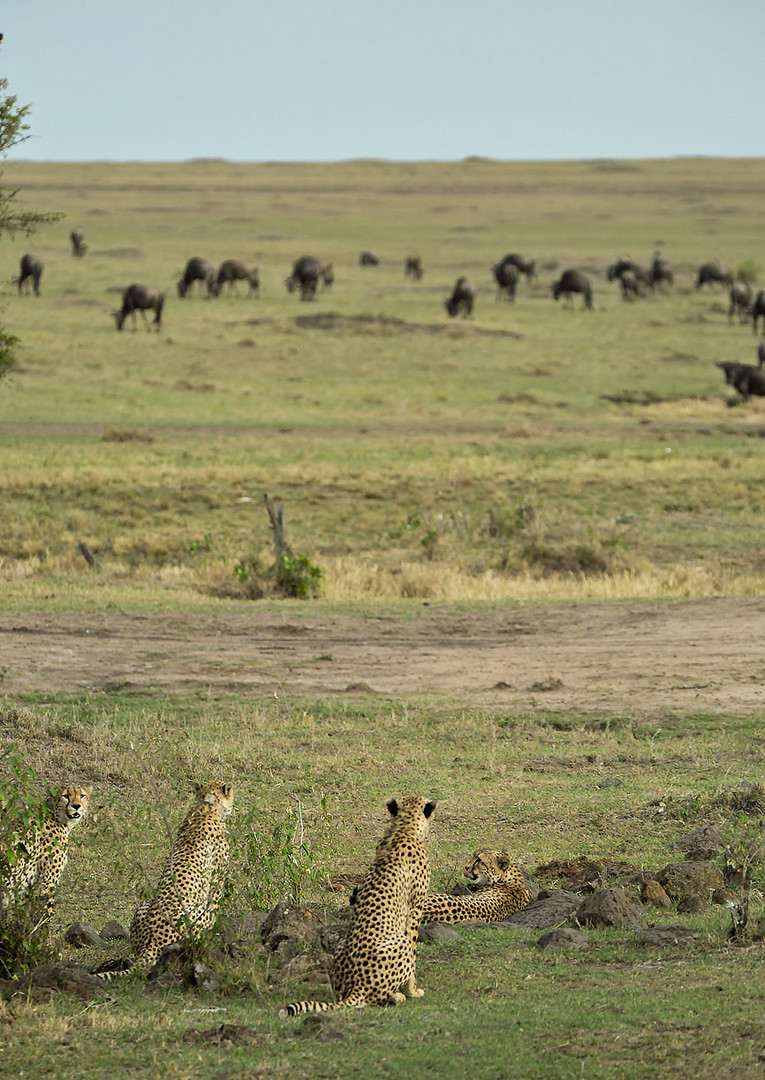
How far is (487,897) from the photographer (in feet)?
25.2

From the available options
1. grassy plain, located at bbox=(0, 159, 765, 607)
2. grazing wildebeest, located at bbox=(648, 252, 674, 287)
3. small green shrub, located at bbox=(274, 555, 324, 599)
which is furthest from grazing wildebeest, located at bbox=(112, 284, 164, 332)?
grazing wildebeest, located at bbox=(648, 252, 674, 287)

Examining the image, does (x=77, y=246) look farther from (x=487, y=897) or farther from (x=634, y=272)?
(x=487, y=897)

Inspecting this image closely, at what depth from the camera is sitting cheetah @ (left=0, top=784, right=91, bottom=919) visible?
23.1ft

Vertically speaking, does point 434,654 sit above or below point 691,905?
below

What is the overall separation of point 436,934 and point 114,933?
1672 mm

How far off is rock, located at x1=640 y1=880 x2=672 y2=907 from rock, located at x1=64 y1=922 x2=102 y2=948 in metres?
2.87

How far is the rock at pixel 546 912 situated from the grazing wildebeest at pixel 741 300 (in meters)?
43.9

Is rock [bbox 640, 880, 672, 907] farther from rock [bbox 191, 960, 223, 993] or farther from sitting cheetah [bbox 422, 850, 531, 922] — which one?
rock [bbox 191, 960, 223, 993]

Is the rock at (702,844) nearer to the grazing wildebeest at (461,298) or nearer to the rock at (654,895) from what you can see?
the rock at (654,895)

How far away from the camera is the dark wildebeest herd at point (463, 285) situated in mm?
40938

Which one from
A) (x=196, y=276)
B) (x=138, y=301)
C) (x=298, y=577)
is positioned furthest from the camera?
(x=196, y=276)

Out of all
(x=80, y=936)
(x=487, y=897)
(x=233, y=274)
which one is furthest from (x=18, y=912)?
(x=233, y=274)

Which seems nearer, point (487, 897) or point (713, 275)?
point (487, 897)

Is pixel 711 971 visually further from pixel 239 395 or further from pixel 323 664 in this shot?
pixel 239 395
